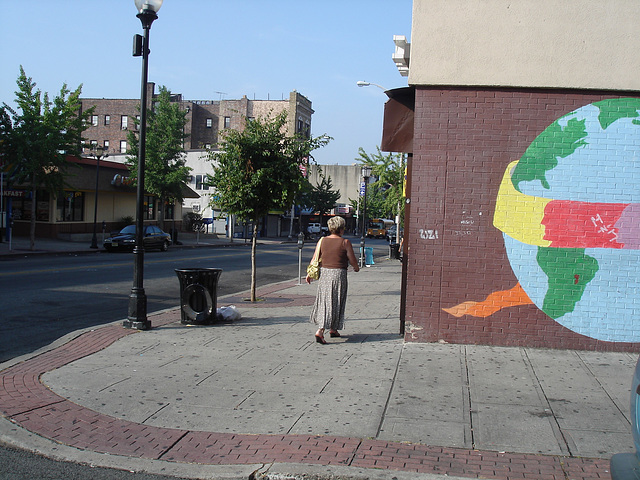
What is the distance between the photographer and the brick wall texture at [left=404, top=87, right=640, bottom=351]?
311 inches

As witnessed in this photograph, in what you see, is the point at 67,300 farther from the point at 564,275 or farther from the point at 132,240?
the point at 132,240

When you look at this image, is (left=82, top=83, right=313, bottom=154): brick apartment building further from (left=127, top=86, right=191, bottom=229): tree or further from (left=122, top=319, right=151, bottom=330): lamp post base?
(left=122, top=319, right=151, bottom=330): lamp post base

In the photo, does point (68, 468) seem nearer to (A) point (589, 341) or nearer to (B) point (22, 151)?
(A) point (589, 341)

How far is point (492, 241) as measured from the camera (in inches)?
320

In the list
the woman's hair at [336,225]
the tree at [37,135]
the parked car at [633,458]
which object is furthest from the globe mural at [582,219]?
the tree at [37,135]

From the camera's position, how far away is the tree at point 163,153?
37.9 m

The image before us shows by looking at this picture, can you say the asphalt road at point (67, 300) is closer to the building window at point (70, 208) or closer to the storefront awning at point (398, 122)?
the storefront awning at point (398, 122)

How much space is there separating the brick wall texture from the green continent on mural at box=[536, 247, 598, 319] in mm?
13

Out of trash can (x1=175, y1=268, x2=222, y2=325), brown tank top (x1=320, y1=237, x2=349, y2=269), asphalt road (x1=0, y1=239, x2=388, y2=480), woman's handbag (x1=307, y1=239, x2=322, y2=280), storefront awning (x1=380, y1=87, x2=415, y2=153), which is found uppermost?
storefront awning (x1=380, y1=87, x2=415, y2=153)

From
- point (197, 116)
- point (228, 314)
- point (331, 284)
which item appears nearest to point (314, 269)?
point (331, 284)

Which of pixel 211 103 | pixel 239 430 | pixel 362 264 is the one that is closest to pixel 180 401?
pixel 239 430

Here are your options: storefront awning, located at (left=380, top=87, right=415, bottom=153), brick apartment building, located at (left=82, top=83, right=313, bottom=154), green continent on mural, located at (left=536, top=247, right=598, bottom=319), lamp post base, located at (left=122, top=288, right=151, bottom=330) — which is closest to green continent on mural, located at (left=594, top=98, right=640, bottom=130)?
green continent on mural, located at (left=536, top=247, right=598, bottom=319)

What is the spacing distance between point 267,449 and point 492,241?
4715mm

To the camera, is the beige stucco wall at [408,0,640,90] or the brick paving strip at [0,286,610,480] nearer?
the brick paving strip at [0,286,610,480]
